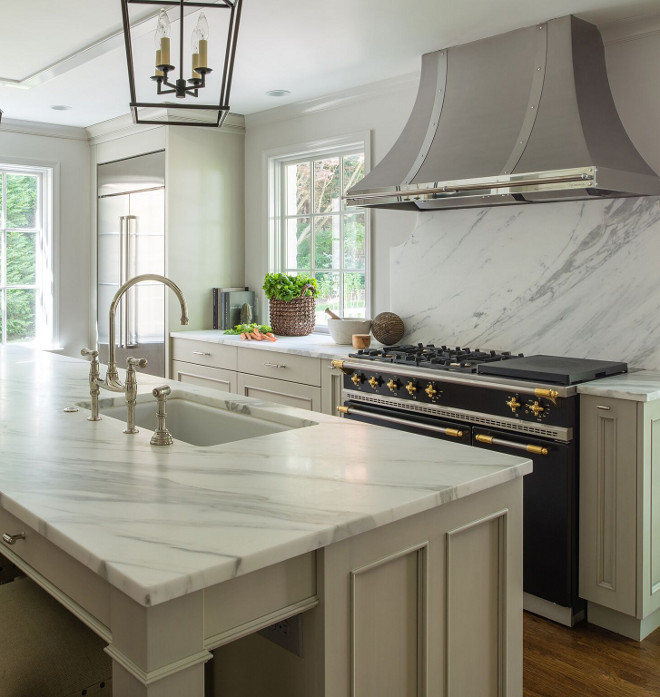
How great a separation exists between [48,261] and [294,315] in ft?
7.58

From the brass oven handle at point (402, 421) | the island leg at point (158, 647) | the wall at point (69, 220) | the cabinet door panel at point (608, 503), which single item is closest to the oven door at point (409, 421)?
the brass oven handle at point (402, 421)

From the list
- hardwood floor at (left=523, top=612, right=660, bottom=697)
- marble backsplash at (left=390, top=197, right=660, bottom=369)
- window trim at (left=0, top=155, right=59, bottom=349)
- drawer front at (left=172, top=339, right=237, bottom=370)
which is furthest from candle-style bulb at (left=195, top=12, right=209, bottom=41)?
Result: window trim at (left=0, top=155, right=59, bottom=349)

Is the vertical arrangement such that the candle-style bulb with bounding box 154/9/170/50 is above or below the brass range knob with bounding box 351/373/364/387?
above

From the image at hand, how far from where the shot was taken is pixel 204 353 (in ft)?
15.4

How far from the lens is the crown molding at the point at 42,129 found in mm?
5402

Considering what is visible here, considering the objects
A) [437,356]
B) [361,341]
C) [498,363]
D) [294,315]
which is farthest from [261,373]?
[498,363]

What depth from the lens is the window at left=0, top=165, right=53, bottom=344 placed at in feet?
18.1

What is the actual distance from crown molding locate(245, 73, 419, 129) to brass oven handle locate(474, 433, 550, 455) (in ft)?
6.86

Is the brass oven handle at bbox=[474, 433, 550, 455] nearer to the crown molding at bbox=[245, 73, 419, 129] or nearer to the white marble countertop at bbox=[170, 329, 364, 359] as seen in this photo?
the white marble countertop at bbox=[170, 329, 364, 359]

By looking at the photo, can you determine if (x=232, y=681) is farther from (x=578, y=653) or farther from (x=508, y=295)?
(x=508, y=295)

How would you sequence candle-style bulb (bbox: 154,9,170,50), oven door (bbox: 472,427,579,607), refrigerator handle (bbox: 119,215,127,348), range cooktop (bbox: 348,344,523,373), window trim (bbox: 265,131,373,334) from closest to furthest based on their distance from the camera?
candle-style bulb (bbox: 154,9,170,50), oven door (bbox: 472,427,579,607), range cooktop (bbox: 348,344,523,373), window trim (bbox: 265,131,373,334), refrigerator handle (bbox: 119,215,127,348)

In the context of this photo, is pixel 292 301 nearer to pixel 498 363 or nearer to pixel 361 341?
pixel 361 341

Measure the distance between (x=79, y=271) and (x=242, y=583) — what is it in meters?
5.13

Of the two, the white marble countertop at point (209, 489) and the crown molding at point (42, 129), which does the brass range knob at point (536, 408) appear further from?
the crown molding at point (42, 129)
